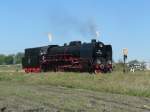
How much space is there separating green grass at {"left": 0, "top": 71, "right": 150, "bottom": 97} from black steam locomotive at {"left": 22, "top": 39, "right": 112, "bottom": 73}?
155 inches

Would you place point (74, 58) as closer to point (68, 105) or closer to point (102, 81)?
point (102, 81)

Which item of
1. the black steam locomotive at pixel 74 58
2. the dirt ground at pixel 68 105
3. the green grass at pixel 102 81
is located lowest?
the dirt ground at pixel 68 105

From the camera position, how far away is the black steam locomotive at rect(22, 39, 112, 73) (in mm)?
38000

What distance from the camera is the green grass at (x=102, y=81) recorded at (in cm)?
2352

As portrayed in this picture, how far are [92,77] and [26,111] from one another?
49.9 feet

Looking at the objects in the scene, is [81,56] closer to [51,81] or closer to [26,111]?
[51,81]

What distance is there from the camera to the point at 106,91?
24203mm

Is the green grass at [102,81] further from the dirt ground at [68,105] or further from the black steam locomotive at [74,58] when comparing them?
the dirt ground at [68,105]

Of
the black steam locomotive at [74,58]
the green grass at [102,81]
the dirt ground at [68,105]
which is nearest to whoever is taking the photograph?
the dirt ground at [68,105]

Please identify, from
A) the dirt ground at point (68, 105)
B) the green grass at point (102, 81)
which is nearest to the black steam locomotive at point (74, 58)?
the green grass at point (102, 81)


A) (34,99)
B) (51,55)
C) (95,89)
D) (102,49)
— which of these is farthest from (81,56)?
(34,99)

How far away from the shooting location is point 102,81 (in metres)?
28.2

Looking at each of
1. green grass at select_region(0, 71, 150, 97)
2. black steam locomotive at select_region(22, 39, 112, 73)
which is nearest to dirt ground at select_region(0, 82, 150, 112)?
green grass at select_region(0, 71, 150, 97)

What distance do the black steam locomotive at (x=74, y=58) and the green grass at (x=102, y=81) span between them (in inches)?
155
